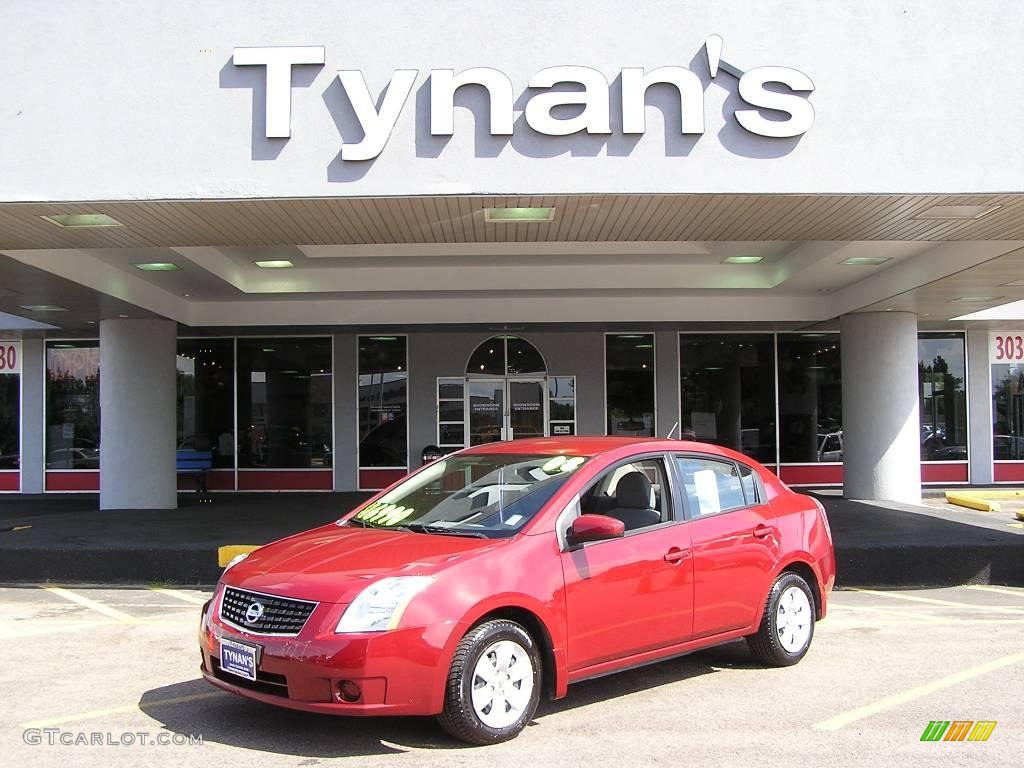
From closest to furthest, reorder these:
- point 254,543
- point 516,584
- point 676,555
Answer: point 516,584 < point 676,555 < point 254,543

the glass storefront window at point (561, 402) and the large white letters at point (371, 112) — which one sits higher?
the large white letters at point (371, 112)

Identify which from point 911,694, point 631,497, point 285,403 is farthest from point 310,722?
point 285,403

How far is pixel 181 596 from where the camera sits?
9.52 metres

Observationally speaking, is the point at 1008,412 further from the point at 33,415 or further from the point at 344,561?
the point at 33,415

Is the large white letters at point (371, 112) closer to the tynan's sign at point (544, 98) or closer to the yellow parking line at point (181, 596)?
the tynan's sign at point (544, 98)

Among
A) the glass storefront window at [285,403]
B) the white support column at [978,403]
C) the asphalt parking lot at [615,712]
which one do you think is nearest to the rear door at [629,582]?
the asphalt parking lot at [615,712]

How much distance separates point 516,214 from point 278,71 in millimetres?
2559

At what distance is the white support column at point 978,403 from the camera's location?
20.2 metres

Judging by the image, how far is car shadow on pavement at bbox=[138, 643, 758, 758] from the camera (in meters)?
4.82

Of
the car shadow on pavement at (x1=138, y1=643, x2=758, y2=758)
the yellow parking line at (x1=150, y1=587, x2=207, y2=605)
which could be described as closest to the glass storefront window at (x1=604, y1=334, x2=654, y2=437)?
the yellow parking line at (x1=150, y1=587, x2=207, y2=605)

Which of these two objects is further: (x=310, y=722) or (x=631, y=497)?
(x=631, y=497)

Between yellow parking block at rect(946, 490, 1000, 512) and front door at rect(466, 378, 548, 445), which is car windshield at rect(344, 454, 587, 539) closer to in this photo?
yellow parking block at rect(946, 490, 1000, 512)

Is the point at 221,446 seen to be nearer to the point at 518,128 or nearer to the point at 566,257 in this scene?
the point at 566,257

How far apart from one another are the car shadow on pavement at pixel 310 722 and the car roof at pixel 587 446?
153 centimetres
